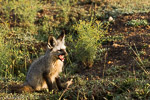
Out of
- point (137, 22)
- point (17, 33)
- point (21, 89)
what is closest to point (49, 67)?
point (21, 89)

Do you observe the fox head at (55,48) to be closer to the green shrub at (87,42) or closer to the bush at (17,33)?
the green shrub at (87,42)

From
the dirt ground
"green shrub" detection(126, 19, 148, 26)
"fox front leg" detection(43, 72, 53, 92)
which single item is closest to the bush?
"fox front leg" detection(43, 72, 53, 92)

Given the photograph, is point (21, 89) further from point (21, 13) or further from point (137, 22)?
point (137, 22)

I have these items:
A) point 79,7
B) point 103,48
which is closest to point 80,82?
point 103,48

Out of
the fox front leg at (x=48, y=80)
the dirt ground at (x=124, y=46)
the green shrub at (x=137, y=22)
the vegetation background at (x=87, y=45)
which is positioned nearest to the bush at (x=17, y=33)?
the vegetation background at (x=87, y=45)

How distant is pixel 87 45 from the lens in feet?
25.5

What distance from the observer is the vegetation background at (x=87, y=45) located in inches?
207

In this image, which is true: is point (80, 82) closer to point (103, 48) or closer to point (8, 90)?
point (8, 90)

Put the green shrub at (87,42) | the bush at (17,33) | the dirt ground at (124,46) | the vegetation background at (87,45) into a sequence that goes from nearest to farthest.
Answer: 1. the vegetation background at (87,45)
2. the dirt ground at (124,46)
3. the green shrub at (87,42)
4. the bush at (17,33)

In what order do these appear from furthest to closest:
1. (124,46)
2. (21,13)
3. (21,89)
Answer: (21,13)
(124,46)
(21,89)

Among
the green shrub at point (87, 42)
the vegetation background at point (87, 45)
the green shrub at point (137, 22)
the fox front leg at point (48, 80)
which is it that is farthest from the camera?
the green shrub at point (137, 22)

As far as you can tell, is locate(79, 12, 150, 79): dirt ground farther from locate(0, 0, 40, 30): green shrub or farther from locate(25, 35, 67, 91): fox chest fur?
locate(0, 0, 40, 30): green shrub

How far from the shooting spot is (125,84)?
4973mm

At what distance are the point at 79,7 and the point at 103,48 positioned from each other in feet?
13.5
